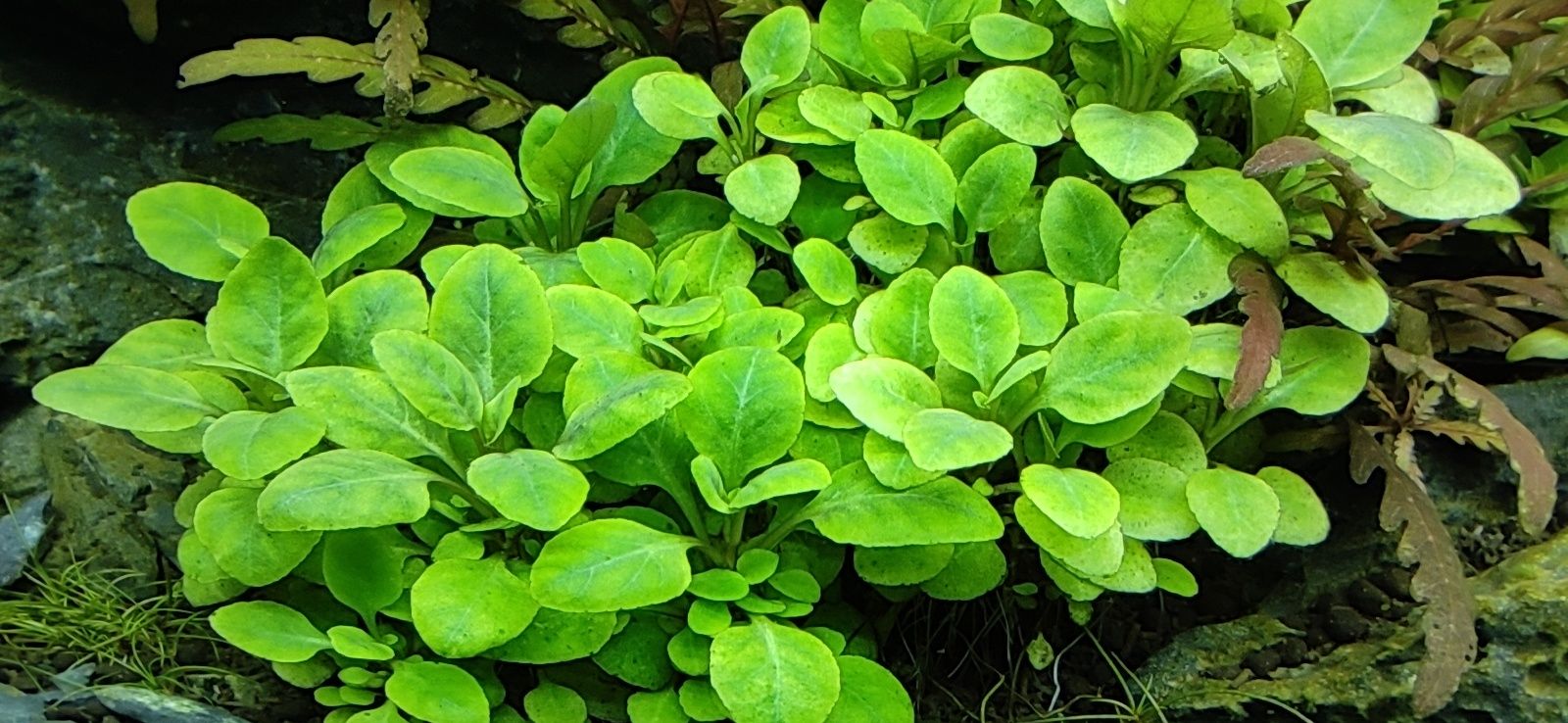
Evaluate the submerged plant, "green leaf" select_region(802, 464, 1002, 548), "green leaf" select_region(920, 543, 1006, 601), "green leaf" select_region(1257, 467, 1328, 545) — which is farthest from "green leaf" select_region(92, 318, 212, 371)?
"green leaf" select_region(1257, 467, 1328, 545)

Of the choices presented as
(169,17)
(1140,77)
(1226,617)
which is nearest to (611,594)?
(1226,617)

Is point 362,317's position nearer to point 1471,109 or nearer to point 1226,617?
point 1226,617

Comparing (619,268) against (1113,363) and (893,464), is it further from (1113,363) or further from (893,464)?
(1113,363)

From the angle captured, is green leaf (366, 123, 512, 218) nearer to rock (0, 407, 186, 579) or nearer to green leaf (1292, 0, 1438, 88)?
rock (0, 407, 186, 579)

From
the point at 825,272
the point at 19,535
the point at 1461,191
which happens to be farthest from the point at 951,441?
the point at 19,535

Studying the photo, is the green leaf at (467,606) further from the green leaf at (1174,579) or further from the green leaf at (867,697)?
the green leaf at (1174,579)

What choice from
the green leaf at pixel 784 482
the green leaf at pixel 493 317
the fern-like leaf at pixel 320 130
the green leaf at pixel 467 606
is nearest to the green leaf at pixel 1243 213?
the green leaf at pixel 784 482
